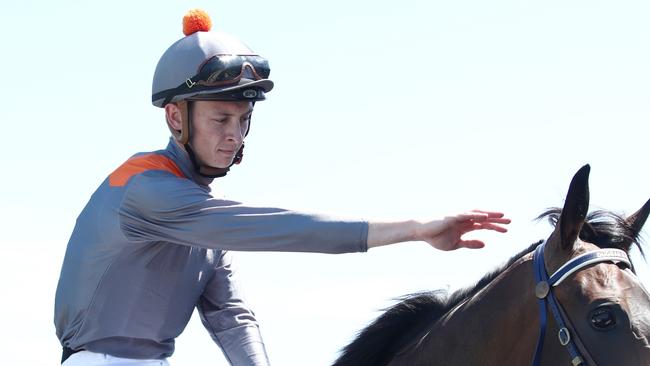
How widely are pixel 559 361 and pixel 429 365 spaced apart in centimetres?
77

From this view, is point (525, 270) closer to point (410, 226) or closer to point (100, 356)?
point (410, 226)

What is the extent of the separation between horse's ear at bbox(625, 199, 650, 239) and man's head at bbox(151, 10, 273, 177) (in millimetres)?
2088

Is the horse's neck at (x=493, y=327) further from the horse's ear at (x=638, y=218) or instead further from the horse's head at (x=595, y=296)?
the horse's ear at (x=638, y=218)

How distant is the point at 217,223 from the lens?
485 cm

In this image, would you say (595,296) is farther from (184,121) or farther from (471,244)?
(184,121)

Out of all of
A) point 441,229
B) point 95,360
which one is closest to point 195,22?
point 95,360

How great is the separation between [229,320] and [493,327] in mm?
1618

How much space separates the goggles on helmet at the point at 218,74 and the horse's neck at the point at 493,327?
5.47ft

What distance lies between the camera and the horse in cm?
496

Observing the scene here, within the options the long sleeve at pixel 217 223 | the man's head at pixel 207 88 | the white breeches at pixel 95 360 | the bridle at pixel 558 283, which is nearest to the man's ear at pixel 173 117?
the man's head at pixel 207 88

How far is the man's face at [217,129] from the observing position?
18.2ft

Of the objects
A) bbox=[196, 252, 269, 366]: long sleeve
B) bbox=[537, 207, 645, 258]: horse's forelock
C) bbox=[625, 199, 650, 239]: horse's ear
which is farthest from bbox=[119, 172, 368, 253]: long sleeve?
bbox=[625, 199, 650, 239]: horse's ear

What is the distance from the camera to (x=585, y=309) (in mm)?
5039

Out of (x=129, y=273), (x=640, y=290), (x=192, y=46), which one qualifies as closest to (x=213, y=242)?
(x=129, y=273)
